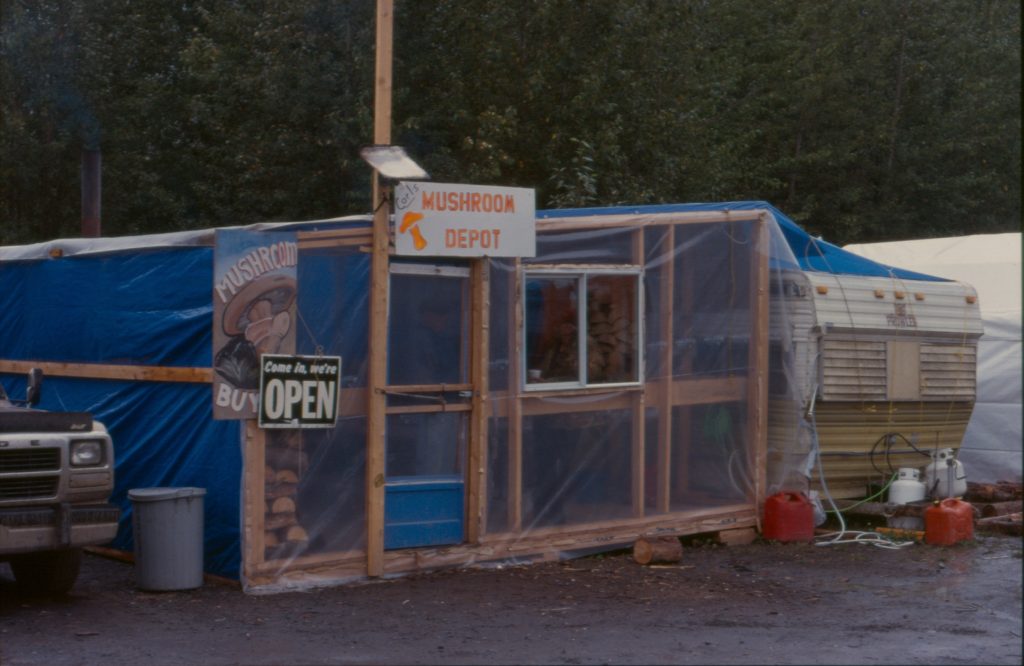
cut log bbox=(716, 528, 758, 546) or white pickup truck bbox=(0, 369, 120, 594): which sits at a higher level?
white pickup truck bbox=(0, 369, 120, 594)

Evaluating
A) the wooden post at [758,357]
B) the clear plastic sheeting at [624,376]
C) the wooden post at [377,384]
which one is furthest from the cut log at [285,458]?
the wooden post at [758,357]

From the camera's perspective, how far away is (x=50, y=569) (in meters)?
10.1

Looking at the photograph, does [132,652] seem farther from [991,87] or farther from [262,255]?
[991,87]

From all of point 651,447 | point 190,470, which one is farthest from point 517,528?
point 190,470

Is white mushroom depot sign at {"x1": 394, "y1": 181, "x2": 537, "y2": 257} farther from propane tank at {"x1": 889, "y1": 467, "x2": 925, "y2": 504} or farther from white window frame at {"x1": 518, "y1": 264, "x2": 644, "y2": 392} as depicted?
propane tank at {"x1": 889, "y1": 467, "x2": 925, "y2": 504}

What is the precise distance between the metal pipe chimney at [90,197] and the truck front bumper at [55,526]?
10.5 metres

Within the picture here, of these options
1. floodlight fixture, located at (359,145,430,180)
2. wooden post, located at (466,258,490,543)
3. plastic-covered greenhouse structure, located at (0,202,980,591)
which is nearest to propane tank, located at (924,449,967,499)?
plastic-covered greenhouse structure, located at (0,202,980,591)

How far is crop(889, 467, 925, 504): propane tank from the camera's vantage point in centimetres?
1354

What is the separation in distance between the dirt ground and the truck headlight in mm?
1053

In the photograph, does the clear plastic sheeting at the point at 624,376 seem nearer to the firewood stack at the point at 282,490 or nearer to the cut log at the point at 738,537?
the cut log at the point at 738,537

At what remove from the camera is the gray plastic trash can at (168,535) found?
401 inches

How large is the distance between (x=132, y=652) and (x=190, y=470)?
2634mm

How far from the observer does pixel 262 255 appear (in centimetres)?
1026

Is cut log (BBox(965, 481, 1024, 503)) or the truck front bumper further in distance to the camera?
cut log (BBox(965, 481, 1024, 503))
